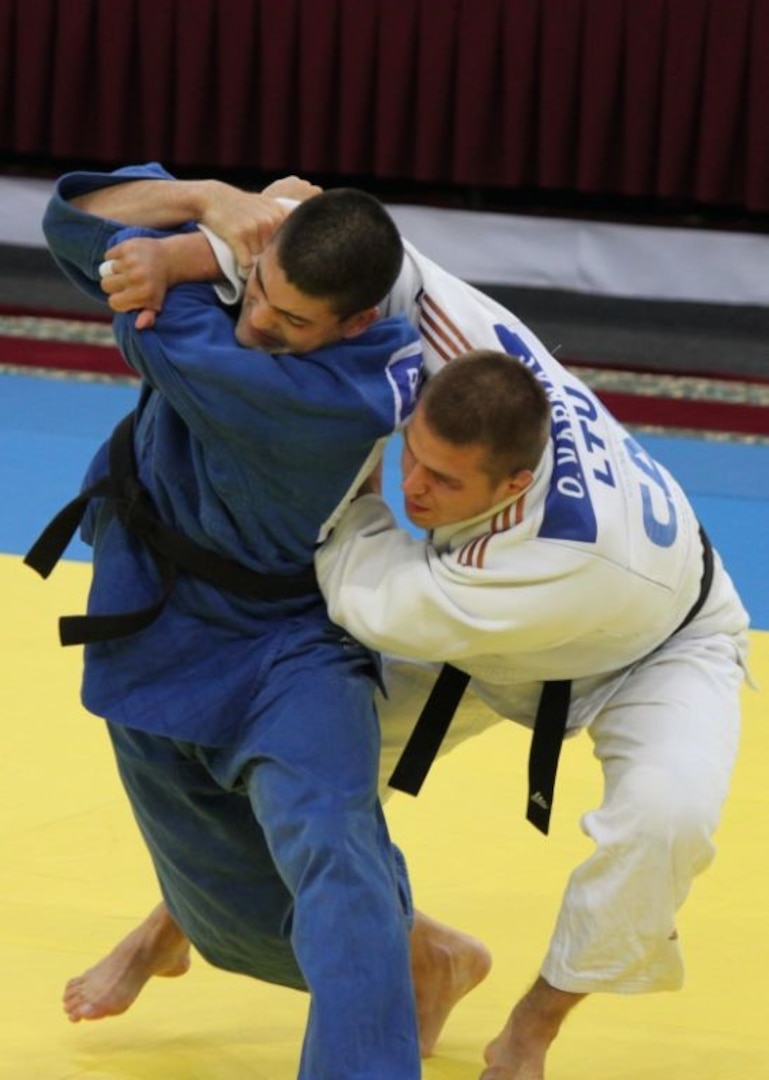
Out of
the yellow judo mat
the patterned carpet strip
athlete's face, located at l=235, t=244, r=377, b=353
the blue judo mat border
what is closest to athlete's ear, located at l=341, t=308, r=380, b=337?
athlete's face, located at l=235, t=244, r=377, b=353

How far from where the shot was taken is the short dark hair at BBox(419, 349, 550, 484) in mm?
2332

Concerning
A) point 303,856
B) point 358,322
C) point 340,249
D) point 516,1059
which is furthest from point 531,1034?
point 340,249

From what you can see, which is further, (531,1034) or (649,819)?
(531,1034)

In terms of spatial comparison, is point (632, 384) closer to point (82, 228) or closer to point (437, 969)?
point (437, 969)

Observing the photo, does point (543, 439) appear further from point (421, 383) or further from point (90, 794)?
point (90, 794)

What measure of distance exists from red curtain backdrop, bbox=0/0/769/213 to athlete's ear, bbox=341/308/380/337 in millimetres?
5130

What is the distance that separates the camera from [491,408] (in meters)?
2.33

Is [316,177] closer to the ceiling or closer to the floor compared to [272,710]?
closer to the floor

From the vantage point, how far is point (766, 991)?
3.05 meters

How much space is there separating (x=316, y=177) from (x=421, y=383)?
5.51 m

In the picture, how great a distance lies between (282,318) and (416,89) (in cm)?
533

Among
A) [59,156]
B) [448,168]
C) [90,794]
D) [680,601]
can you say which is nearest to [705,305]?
[448,168]

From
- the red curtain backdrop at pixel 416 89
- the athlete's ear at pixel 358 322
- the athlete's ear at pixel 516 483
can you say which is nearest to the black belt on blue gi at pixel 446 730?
the athlete's ear at pixel 516 483

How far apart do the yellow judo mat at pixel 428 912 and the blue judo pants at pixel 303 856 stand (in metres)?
0.23
